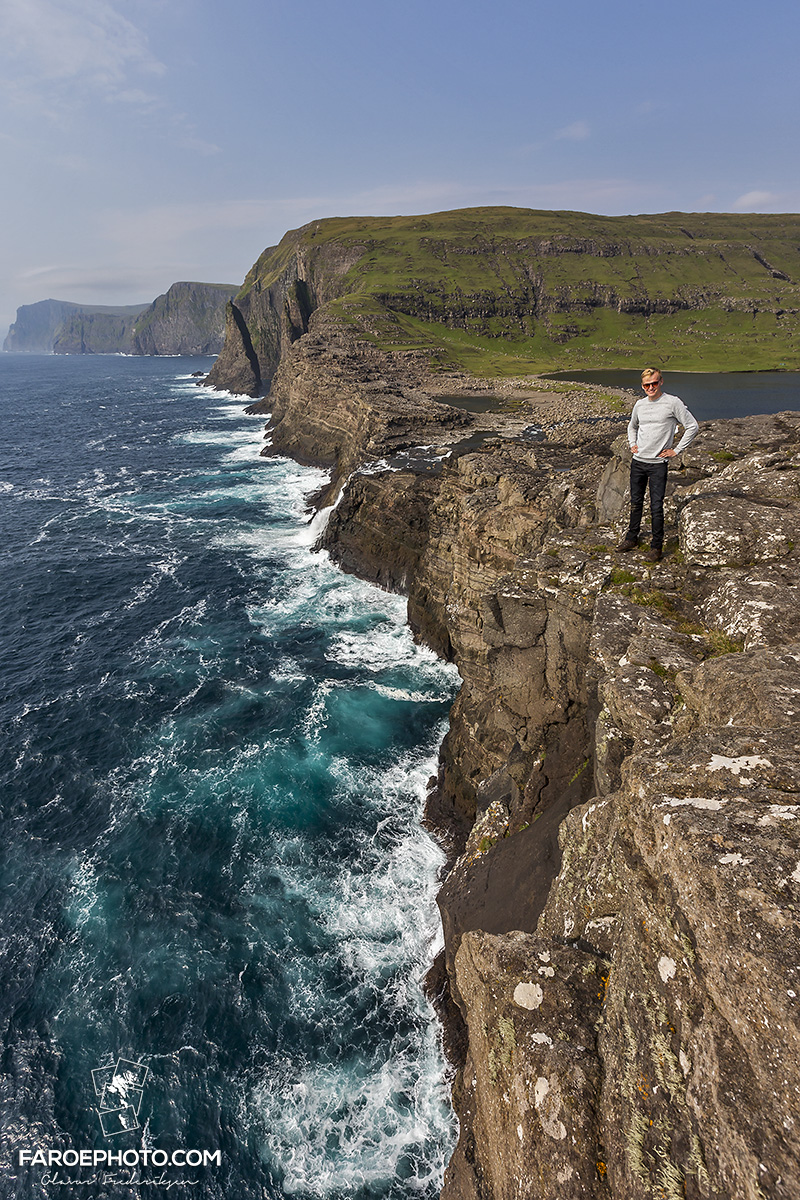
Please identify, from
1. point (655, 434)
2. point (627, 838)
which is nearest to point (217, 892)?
point (627, 838)

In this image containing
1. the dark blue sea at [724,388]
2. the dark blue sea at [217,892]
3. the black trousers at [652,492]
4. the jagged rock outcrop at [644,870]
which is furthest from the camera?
the dark blue sea at [724,388]

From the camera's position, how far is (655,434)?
14.3m

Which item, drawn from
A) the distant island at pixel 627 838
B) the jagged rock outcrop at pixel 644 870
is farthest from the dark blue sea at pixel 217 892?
the jagged rock outcrop at pixel 644 870

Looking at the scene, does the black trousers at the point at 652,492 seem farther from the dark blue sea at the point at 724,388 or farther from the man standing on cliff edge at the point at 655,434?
the dark blue sea at the point at 724,388

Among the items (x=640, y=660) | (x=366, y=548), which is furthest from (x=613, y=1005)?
(x=366, y=548)

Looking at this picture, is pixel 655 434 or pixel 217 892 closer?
pixel 655 434

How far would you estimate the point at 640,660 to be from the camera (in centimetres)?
1277

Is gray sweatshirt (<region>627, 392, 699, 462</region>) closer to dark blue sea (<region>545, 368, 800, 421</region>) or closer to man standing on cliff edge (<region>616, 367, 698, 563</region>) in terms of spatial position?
man standing on cliff edge (<region>616, 367, 698, 563</region>)

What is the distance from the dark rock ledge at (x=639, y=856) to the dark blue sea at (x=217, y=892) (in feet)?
13.0

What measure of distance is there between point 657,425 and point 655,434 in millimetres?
256

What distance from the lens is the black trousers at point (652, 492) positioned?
15.0 meters

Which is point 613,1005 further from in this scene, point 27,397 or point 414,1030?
point 27,397

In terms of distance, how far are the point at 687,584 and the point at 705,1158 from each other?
1295cm

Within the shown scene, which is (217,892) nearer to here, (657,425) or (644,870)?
(644,870)
